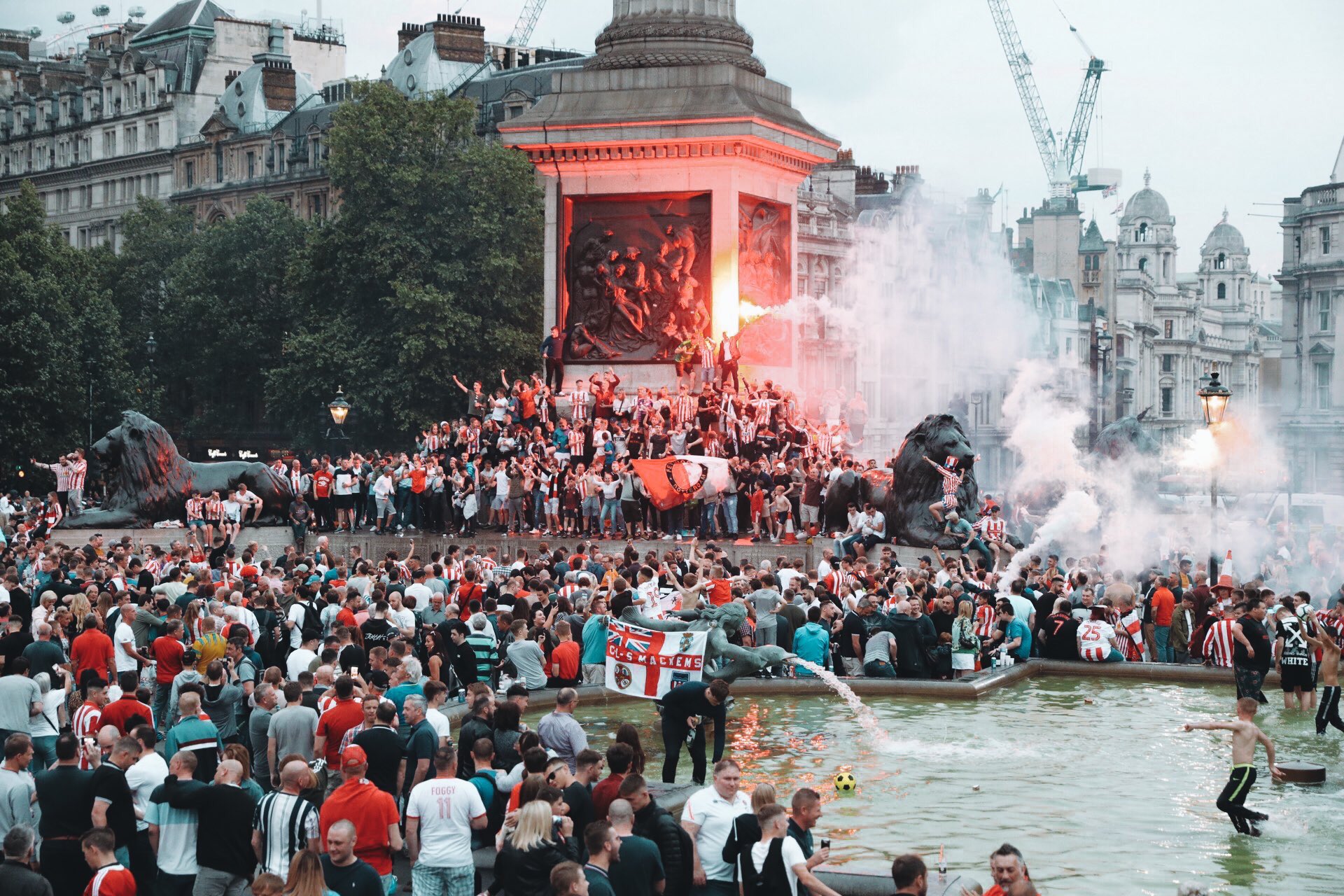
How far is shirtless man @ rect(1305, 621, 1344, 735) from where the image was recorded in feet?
67.7

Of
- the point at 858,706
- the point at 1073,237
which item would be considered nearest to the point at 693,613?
the point at 858,706

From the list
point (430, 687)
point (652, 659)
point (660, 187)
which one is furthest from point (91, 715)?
point (660, 187)

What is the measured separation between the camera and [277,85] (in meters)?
103

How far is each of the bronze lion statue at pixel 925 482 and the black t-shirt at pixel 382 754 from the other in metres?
19.5

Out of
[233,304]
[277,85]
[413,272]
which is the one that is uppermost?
[277,85]

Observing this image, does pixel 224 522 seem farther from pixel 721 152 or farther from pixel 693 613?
pixel 693 613

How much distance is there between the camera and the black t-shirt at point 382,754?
14555 millimetres

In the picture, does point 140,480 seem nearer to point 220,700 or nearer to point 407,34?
point 220,700

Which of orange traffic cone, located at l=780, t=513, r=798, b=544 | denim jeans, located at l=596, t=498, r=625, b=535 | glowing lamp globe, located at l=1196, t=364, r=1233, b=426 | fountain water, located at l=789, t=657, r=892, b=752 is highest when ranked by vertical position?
glowing lamp globe, located at l=1196, t=364, r=1233, b=426

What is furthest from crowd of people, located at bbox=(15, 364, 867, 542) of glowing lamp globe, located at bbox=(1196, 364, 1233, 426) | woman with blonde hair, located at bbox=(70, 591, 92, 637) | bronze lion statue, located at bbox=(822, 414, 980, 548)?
woman with blonde hair, located at bbox=(70, 591, 92, 637)

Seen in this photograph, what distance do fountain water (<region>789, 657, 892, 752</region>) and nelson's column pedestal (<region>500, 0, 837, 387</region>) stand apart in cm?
1760

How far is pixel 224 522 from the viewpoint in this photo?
40.5 metres

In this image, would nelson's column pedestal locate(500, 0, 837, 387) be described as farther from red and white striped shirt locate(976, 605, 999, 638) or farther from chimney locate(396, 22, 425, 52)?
chimney locate(396, 22, 425, 52)

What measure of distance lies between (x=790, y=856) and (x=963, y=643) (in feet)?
40.4
